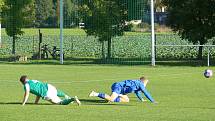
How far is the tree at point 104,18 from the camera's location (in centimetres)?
Result: 4112

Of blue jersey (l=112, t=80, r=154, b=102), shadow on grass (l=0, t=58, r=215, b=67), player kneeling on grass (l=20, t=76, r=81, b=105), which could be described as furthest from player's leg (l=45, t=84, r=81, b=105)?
shadow on grass (l=0, t=58, r=215, b=67)

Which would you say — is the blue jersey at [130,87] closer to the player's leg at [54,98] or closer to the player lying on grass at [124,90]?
the player lying on grass at [124,90]

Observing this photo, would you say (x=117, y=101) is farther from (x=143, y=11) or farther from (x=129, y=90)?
(x=143, y=11)

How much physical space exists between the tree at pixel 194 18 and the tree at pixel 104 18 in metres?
3.73

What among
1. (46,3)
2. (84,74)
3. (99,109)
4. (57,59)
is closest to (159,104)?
(99,109)

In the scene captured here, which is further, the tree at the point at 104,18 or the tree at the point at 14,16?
the tree at the point at 14,16

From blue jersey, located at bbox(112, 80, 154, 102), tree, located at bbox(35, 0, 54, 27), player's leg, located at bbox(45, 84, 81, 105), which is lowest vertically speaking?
player's leg, located at bbox(45, 84, 81, 105)

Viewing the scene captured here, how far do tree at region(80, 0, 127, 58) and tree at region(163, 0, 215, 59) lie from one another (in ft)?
12.2

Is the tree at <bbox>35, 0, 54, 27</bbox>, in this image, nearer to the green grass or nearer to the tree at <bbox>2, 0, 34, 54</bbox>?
the tree at <bbox>2, 0, 34, 54</bbox>

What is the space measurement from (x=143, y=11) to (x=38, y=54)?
8174mm

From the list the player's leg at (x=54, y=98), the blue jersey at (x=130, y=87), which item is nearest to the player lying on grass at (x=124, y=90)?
the blue jersey at (x=130, y=87)

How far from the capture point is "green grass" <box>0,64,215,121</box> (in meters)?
13.9

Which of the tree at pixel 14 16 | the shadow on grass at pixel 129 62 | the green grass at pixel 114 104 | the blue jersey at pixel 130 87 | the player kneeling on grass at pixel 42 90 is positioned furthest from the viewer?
the tree at pixel 14 16

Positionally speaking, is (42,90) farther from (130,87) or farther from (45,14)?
(45,14)
